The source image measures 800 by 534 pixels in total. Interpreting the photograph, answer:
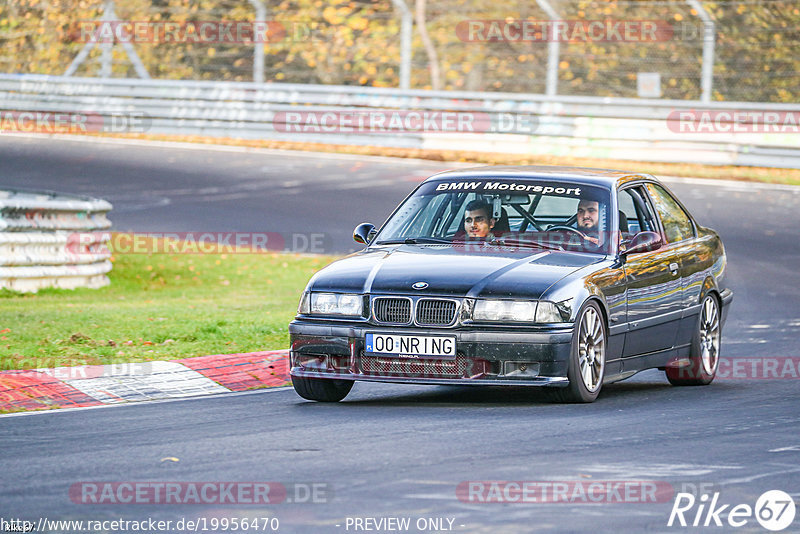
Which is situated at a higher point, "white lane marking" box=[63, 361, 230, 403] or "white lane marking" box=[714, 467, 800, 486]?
"white lane marking" box=[714, 467, 800, 486]

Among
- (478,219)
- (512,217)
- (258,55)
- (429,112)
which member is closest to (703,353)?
(512,217)

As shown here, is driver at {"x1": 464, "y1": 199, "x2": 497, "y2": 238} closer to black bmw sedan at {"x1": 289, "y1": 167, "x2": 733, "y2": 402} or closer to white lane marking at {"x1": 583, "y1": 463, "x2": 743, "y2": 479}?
black bmw sedan at {"x1": 289, "y1": 167, "x2": 733, "y2": 402}

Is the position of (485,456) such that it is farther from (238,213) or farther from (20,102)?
(20,102)

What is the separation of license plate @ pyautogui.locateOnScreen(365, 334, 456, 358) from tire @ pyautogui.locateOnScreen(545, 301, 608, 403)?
2.45 ft

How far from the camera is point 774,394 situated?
10.2 metres

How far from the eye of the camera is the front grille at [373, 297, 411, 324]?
352 inches

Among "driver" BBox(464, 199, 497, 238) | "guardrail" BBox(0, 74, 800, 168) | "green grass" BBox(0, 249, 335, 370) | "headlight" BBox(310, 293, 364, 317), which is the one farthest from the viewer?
"guardrail" BBox(0, 74, 800, 168)

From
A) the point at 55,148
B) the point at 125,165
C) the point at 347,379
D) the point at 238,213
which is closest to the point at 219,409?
the point at 347,379

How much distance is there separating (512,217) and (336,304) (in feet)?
5.22

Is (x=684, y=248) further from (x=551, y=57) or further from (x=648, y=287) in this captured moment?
(x=551, y=57)

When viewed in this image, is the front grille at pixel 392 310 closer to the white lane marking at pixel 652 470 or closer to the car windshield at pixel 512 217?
the car windshield at pixel 512 217

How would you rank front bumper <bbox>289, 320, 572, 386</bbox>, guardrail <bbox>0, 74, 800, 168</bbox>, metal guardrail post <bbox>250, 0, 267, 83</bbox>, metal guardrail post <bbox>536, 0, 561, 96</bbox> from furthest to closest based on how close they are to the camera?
metal guardrail post <bbox>250, 0, 267, 83</bbox> → metal guardrail post <bbox>536, 0, 561, 96</bbox> → guardrail <bbox>0, 74, 800, 168</bbox> → front bumper <bbox>289, 320, 572, 386</bbox>

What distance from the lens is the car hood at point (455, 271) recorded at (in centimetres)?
890

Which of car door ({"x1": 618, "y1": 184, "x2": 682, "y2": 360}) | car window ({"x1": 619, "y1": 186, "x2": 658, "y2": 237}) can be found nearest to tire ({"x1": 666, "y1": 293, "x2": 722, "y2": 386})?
car door ({"x1": 618, "y1": 184, "x2": 682, "y2": 360})
